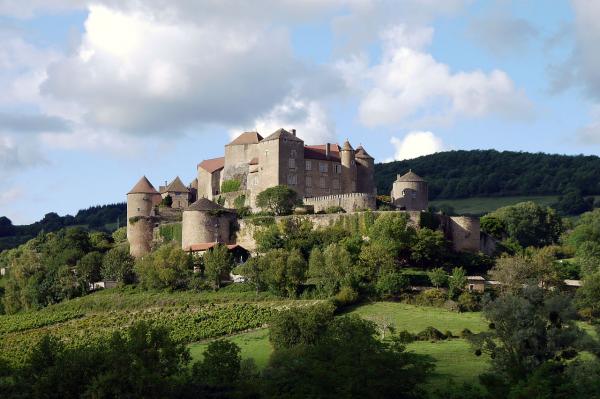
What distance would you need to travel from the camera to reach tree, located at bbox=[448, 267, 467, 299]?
65938 mm

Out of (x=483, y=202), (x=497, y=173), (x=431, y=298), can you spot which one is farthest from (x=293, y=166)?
(x=497, y=173)

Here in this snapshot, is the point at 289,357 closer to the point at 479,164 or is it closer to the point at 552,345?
the point at 552,345

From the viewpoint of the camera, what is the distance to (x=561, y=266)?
7188cm

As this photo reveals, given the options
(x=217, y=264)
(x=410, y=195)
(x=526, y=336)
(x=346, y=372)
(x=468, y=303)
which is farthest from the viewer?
(x=410, y=195)

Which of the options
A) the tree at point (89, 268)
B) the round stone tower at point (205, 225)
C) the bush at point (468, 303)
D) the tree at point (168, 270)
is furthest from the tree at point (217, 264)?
the bush at point (468, 303)

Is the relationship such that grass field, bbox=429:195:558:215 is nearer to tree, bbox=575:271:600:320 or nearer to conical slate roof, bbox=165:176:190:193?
conical slate roof, bbox=165:176:190:193

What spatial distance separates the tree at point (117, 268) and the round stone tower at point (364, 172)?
19655mm

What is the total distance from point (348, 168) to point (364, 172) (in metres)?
2.06

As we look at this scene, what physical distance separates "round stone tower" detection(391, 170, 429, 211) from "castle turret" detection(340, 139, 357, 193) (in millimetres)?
5072

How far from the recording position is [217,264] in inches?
2908

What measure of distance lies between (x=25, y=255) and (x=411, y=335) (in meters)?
48.2

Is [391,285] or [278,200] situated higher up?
[278,200]

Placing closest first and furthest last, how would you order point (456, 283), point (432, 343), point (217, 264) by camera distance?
point (432, 343), point (456, 283), point (217, 264)

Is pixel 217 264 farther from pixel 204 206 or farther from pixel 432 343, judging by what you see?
pixel 432 343
